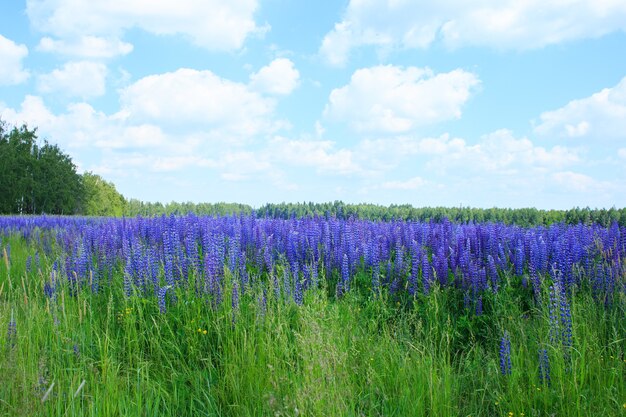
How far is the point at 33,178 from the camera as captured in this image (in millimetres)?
44500

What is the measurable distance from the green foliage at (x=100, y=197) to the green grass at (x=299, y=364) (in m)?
46.9

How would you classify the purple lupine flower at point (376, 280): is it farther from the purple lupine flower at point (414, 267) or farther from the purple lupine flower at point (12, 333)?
the purple lupine flower at point (12, 333)

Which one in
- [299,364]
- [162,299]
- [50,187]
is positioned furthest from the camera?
[50,187]

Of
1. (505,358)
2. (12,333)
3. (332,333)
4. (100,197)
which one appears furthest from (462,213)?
(100,197)

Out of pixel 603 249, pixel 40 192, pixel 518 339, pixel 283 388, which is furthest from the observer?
pixel 40 192

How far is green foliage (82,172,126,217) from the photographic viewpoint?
5003 centimetres

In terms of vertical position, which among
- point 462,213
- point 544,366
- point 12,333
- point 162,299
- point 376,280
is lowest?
point 544,366

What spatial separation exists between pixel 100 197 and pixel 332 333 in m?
54.1

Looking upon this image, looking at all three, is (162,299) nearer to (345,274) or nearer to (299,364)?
(299,364)

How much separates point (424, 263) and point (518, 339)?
1.43m

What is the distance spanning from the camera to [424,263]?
6395mm

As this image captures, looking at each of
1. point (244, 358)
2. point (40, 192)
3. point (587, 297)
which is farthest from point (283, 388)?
point (40, 192)

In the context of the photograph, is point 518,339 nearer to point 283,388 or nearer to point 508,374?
point 508,374

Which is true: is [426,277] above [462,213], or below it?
below
